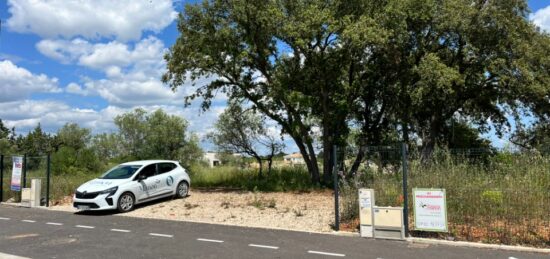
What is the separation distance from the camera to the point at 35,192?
17.9 m

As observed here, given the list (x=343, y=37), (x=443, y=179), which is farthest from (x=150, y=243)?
(x=343, y=37)

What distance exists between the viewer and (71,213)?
15492 mm

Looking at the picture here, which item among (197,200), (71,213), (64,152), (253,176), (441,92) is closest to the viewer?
(71,213)

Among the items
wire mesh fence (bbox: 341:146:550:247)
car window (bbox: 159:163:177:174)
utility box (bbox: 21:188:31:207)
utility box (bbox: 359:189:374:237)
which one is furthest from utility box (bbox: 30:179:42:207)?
utility box (bbox: 359:189:374:237)

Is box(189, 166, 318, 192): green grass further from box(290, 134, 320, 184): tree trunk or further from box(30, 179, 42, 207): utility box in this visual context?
box(30, 179, 42, 207): utility box

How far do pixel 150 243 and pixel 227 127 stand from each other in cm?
1591

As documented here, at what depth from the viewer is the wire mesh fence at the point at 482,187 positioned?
9656 mm

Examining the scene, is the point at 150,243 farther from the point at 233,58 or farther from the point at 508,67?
the point at 508,67

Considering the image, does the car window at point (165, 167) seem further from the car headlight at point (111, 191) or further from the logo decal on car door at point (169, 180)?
the car headlight at point (111, 191)

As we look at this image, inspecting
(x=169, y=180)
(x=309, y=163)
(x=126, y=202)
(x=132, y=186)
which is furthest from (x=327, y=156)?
(x=126, y=202)

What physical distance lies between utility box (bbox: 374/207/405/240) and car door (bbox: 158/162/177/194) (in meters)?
8.99

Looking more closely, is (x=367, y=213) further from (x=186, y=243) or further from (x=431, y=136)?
(x=431, y=136)

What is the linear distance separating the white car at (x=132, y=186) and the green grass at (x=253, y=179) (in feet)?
13.9

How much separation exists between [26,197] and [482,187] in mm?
15896
